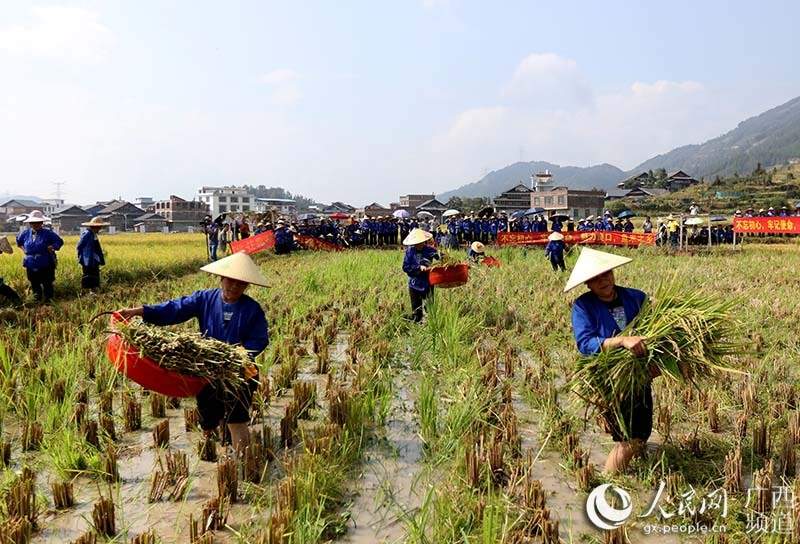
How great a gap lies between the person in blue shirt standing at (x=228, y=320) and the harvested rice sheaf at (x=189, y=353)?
0.38 ft

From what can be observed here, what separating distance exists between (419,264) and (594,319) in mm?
3542

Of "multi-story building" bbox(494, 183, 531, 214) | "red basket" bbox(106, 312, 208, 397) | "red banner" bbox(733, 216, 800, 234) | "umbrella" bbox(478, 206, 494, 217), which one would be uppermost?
"multi-story building" bbox(494, 183, 531, 214)

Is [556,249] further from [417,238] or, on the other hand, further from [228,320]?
[228,320]

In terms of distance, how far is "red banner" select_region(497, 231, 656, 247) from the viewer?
63.0ft

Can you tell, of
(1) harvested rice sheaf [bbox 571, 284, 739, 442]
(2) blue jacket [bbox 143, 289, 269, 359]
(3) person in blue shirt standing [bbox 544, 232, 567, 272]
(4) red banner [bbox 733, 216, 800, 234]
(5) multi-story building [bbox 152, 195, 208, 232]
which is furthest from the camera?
(5) multi-story building [bbox 152, 195, 208, 232]

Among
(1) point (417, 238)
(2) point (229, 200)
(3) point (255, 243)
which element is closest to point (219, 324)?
(1) point (417, 238)

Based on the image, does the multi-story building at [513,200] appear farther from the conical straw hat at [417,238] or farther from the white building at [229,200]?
the conical straw hat at [417,238]

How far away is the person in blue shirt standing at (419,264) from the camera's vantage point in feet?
22.1

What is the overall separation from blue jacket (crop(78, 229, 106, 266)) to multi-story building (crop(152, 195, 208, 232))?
60026 mm
